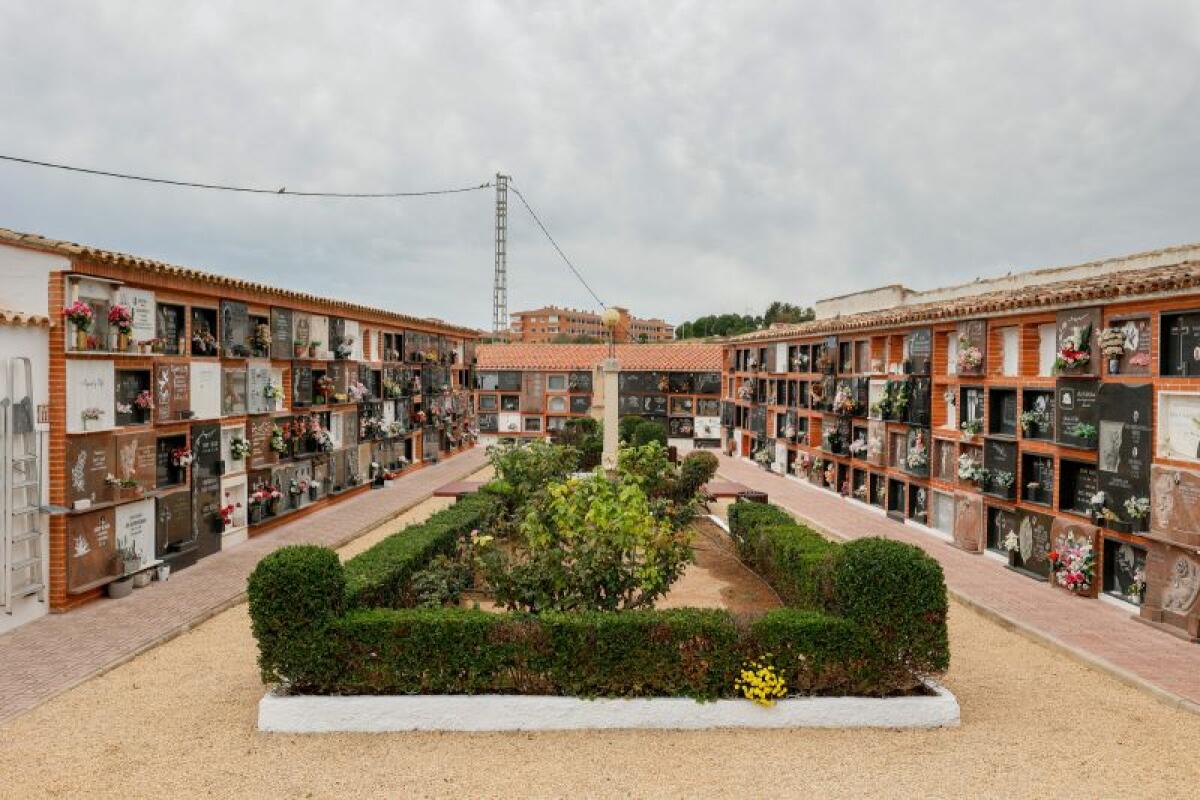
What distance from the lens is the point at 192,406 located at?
17.3 metres

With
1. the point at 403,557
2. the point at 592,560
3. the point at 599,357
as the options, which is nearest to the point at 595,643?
the point at 592,560

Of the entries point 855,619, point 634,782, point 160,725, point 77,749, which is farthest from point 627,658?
point 77,749

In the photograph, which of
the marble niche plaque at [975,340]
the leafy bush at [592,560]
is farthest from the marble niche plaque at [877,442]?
the leafy bush at [592,560]

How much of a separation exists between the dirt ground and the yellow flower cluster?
0.38 meters

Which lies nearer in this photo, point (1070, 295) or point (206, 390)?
point (1070, 295)

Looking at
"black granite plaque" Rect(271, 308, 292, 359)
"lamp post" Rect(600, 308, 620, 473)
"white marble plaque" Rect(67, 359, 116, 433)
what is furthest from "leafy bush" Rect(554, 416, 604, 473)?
"white marble plaque" Rect(67, 359, 116, 433)

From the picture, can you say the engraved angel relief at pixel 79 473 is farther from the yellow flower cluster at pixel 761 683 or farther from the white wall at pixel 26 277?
the yellow flower cluster at pixel 761 683

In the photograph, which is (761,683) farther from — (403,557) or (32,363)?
(32,363)

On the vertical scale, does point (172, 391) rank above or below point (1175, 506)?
above

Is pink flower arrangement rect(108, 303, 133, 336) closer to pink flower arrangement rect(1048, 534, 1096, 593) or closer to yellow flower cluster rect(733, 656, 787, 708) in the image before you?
yellow flower cluster rect(733, 656, 787, 708)

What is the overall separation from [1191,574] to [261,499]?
19269 mm

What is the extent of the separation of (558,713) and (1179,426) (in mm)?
10790

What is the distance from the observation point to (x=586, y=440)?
30203 mm

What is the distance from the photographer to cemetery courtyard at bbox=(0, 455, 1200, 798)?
7762 mm
